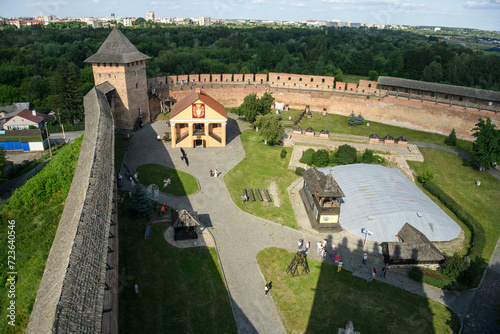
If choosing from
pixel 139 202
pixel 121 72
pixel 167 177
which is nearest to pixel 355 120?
pixel 167 177

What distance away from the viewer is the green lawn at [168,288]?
13.0 metres

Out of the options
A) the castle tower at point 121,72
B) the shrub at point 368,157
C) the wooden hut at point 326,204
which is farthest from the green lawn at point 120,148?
the shrub at point 368,157

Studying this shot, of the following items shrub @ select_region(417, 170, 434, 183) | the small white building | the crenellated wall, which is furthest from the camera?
the small white building

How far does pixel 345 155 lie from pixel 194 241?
14.4 meters

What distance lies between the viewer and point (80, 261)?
9.32 m

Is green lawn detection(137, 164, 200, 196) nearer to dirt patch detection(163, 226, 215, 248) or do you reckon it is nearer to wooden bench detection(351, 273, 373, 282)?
dirt patch detection(163, 226, 215, 248)

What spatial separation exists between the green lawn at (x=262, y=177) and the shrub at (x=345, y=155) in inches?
155

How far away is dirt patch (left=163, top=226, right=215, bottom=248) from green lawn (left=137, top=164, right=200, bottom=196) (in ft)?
13.7

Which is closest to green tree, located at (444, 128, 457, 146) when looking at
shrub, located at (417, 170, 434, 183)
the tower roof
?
shrub, located at (417, 170, 434, 183)

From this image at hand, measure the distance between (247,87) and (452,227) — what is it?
26673 mm

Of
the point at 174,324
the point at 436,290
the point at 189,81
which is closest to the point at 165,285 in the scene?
the point at 174,324

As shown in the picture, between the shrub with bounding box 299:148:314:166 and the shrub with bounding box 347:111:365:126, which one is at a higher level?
the shrub with bounding box 347:111:365:126

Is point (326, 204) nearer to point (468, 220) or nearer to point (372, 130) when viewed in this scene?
point (468, 220)

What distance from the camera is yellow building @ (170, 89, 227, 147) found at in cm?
2795
